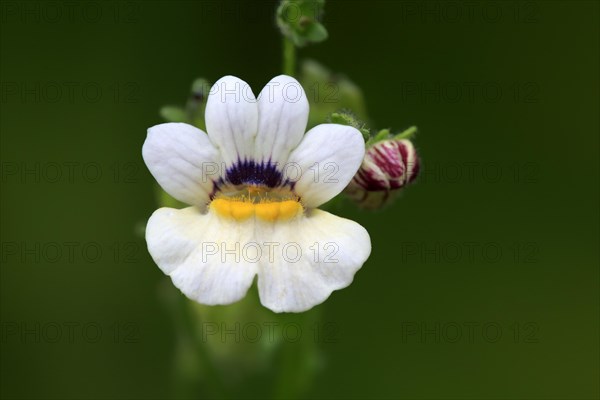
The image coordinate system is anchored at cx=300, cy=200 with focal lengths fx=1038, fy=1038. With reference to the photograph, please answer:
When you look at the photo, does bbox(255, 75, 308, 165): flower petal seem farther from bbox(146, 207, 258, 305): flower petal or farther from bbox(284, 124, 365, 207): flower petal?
bbox(146, 207, 258, 305): flower petal

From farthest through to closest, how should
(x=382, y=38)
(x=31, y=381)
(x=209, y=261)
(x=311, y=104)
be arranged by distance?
1. (x=382, y=38)
2. (x=31, y=381)
3. (x=311, y=104)
4. (x=209, y=261)

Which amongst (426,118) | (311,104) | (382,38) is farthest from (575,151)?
(311,104)

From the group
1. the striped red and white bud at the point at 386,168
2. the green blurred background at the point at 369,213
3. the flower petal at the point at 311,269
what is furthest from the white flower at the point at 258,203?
the green blurred background at the point at 369,213

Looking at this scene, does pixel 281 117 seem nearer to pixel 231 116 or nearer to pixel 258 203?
pixel 231 116

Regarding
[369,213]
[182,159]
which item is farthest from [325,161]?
[369,213]

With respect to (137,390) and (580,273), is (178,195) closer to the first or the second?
(137,390)

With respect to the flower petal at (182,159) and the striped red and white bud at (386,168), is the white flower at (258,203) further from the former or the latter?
the striped red and white bud at (386,168)

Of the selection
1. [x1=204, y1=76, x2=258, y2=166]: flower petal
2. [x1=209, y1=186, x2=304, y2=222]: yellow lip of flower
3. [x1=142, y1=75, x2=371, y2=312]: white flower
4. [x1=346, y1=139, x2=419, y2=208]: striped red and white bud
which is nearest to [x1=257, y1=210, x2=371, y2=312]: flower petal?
[x1=142, y1=75, x2=371, y2=312]: white flower
